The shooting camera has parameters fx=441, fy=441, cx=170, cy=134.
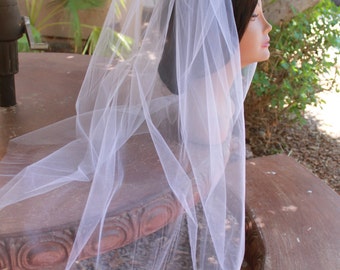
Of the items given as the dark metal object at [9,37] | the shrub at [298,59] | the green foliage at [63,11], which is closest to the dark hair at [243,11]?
the dark metal object at [9,37]

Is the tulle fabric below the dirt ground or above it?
above

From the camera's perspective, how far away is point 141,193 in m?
0.82

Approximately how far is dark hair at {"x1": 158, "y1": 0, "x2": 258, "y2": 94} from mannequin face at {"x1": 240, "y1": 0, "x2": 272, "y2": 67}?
3 cm

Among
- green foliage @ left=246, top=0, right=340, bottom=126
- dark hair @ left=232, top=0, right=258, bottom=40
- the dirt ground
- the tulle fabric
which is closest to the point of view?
the tulle fabric

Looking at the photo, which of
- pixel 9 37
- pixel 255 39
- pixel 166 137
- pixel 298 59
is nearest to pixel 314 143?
pixel 298 59

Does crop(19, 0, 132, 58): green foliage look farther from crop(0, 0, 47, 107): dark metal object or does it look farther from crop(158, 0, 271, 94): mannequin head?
crop(158, 0, 271, 94): mannequin head

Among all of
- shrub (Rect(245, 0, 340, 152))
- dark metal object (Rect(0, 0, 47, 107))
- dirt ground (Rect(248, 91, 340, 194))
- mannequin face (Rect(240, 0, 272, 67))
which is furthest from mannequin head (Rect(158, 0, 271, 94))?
dirt ground (Rect(248, 91, 340, 194))

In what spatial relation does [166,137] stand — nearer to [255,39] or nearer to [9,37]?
[255,39]

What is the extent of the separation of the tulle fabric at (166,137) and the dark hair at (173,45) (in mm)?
18

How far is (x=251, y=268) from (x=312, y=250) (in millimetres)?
190

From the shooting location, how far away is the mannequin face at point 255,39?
41.8 inches

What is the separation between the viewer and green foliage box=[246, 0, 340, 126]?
7.54ft

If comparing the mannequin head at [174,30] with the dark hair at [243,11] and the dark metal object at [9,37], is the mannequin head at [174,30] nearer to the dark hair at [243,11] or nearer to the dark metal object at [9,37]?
the dark hair at [243,11]

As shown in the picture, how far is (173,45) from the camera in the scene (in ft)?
3.11
